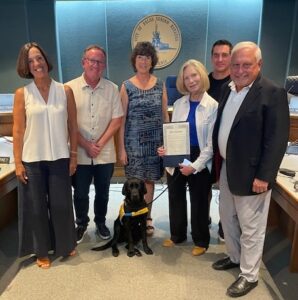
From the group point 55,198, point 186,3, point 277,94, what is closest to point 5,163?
point 55,198

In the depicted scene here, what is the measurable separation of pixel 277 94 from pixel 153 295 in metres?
1.42

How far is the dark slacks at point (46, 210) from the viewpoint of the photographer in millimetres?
1990

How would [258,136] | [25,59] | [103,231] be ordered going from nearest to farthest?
[258,136]
[25,59]
[103,231]

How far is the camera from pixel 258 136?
1.61 m

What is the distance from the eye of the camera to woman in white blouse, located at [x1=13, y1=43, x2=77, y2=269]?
1.88 meters

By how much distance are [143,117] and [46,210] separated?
99cm

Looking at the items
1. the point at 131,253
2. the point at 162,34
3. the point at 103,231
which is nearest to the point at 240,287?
the point at 131,253

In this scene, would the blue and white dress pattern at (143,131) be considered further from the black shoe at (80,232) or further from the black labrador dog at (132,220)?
the black shoe at (80,232)

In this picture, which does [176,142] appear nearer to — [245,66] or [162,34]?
[245,66]

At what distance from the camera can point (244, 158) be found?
1.67 metres

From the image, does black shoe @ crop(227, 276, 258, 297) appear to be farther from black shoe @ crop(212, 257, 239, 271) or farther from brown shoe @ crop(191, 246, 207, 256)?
brown shoe @ crop(191, 246, 207, 256)

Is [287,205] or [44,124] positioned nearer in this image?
[287,205]

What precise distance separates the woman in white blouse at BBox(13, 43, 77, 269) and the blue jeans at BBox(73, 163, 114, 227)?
255mm

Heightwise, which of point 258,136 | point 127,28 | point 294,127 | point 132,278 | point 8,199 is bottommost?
point 132,278
